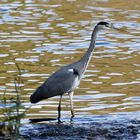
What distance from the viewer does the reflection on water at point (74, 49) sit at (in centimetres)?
1293

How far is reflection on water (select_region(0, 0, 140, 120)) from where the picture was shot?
12.9 m

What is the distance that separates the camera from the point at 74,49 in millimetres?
17562

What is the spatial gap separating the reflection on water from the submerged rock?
790 millimetres

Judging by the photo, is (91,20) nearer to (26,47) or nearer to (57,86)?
(26,47)

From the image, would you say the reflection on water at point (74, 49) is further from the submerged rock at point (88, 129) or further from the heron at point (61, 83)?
the submerged rock at point (88, 129)

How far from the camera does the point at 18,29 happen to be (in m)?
20.0

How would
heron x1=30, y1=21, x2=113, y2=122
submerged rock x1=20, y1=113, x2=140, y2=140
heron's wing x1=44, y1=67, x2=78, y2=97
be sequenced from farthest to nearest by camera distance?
heron's wing x1=44, y1=67, x2=78, y2=97 < heron x1=30, y1=21, x2=113, y2=122 < submerged rock x1=20, y1=113, x2=140, y2=140

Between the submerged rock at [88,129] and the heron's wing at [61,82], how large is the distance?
59 cm

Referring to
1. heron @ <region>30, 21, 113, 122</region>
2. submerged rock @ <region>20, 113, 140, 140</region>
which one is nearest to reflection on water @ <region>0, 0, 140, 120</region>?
heron @ <region>30, 21, 113, 122</region>

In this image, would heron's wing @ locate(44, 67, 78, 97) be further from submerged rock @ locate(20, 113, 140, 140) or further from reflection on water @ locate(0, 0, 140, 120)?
submerged rock @ locate(20, 113, 140, 140)

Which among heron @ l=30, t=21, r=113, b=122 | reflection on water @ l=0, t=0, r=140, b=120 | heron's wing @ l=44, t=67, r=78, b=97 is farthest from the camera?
reflection on water @ l=0, t=0, r=140, b=120

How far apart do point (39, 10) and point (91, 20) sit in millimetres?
2266

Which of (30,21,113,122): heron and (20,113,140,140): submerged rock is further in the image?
(30,21,113,122): heron

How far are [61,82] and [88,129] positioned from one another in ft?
5.24
